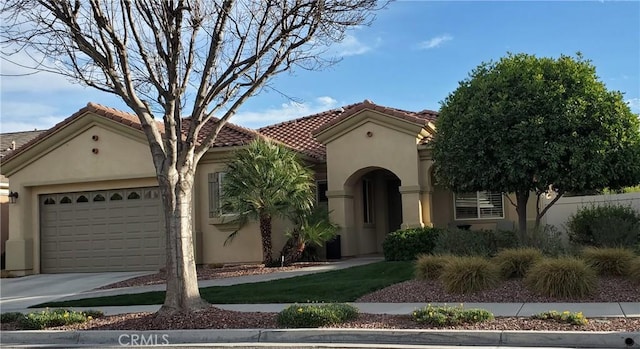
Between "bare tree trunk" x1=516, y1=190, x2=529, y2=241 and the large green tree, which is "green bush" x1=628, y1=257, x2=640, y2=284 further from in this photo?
"bare tree trunk" x1=516, y1=190, x2=529, y2=241

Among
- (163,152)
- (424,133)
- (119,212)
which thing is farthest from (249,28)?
(119,212)

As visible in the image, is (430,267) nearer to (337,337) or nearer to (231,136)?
(337,337)

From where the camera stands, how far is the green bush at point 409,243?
1752 cm

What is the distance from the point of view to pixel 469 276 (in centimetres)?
1191

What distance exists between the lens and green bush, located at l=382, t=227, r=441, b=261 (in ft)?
57.5

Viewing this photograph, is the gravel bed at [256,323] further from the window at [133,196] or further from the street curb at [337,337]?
the window at [133,196]

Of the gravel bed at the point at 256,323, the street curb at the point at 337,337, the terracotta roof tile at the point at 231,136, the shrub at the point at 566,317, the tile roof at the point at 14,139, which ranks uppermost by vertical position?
the tile roof at the point at 14,139

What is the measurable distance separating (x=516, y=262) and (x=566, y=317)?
11.6 feet

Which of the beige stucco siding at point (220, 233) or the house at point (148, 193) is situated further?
the beige stucco siding at point (220, 233)

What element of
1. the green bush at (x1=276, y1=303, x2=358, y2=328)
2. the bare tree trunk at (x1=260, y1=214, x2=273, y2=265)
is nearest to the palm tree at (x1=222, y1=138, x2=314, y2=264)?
the bare tree trunk at (x1=260, y1=214, x2=273, y2=265)

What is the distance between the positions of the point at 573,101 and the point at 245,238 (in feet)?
33.9

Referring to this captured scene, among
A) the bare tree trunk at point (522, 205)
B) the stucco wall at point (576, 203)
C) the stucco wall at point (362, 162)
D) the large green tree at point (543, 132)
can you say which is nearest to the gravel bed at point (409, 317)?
the large green tree at point (543, 132)

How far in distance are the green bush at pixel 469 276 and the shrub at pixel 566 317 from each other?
7.84ft

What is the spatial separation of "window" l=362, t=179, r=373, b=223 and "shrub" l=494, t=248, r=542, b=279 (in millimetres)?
10093
